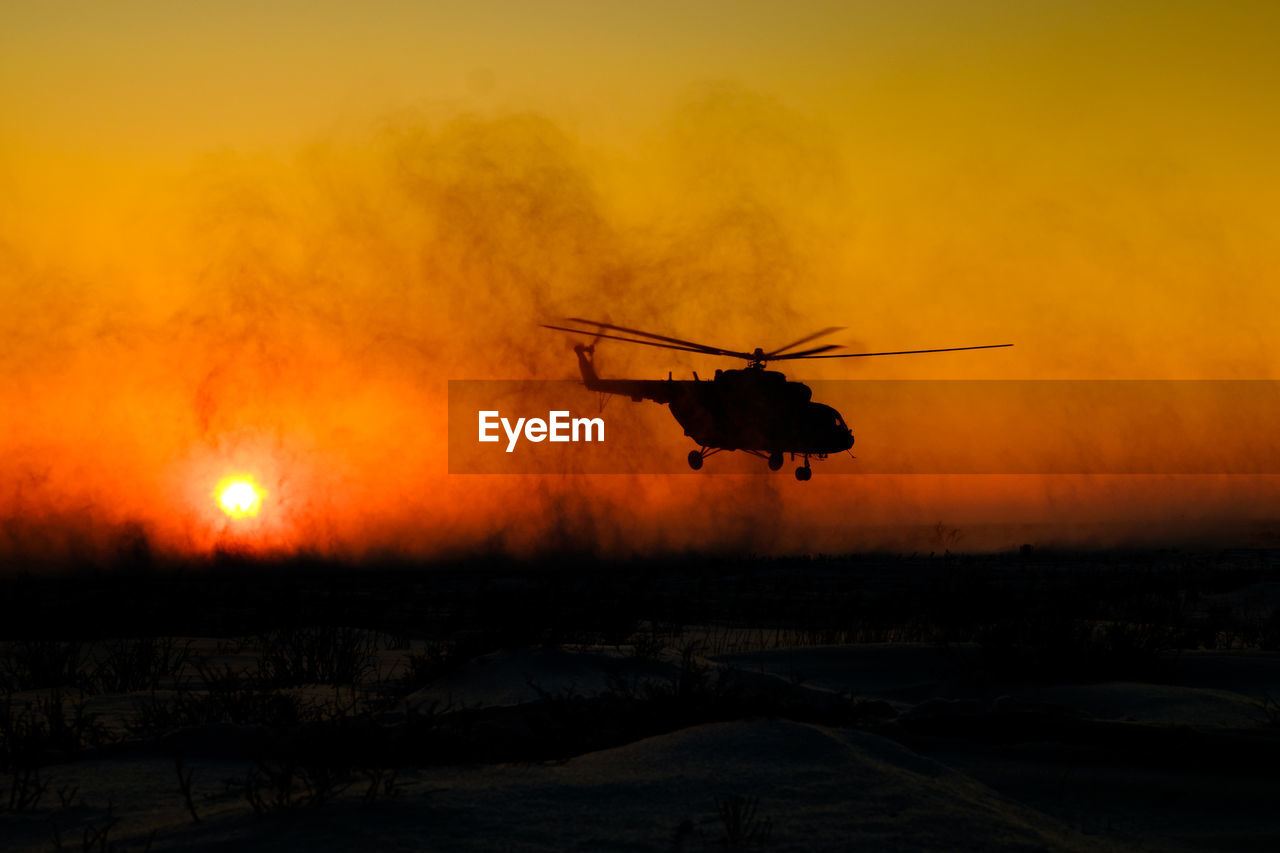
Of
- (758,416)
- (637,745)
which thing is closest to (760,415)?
(758,416)

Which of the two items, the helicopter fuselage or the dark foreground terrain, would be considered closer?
the dark foreground terrain

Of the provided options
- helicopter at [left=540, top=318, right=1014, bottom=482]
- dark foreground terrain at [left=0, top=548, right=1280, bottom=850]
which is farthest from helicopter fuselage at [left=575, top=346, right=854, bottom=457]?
dark foreground terrain at [left=0, top=548, right=1280, bottom=850]

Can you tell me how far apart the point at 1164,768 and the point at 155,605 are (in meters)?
22.2

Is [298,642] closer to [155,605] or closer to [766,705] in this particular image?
[766,705]

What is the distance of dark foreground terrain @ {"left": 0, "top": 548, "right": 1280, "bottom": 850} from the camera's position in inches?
171

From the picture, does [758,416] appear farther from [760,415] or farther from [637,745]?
[637,745]

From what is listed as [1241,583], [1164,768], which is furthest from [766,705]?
[1241,583]

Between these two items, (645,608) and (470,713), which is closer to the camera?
(470,713)

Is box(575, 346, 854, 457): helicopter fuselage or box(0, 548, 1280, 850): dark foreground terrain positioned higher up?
box(575, 346, 854, 457): helicopter fuselage

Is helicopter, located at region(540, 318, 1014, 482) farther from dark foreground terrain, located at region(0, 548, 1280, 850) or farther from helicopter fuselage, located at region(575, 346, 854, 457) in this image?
dark foreground terrain, located at region(0, 548, 1280, 850)

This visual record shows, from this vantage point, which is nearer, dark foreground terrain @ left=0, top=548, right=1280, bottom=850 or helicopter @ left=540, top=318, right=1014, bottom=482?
dark foreground terrain @ left=0, top=548, right=1280, bottom=850

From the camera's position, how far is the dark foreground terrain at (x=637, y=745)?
4344mm

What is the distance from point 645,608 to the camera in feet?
47.7

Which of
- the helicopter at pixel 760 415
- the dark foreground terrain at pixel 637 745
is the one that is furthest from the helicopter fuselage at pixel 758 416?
the dark foreground terrain at pixel 637 745
